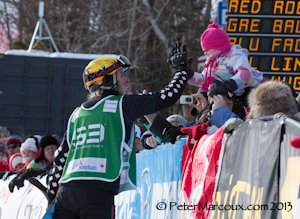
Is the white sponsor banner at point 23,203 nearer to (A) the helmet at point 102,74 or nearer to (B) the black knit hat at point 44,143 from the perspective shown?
(B) the black knit hat at point 44,143

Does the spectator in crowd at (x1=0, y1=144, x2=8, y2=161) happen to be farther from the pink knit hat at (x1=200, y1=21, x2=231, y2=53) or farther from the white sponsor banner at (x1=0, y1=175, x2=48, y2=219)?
the pink knit hat at (x1=200, y1=21, x2=231, y2=53)

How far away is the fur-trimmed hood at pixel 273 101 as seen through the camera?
2922 millimetres

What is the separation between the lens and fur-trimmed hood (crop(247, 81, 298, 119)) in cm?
292

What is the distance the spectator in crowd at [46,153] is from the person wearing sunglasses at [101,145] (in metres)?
3.74

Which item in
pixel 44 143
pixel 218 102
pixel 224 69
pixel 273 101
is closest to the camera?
pixel 273 101

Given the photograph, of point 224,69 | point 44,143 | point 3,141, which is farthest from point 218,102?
point 3,141

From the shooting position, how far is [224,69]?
4656mm

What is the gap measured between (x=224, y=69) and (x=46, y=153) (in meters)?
3.94

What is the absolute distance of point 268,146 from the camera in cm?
264

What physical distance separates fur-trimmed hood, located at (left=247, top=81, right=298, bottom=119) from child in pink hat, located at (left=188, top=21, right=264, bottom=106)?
3.78ft

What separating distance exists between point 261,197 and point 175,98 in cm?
136

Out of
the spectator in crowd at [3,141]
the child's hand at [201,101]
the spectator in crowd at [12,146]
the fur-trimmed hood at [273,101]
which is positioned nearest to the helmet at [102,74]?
the child's hand at [201,101]

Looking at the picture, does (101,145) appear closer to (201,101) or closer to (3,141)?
(201,101)

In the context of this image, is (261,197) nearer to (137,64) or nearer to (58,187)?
(58,187)
